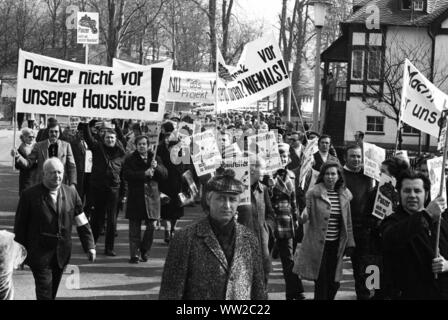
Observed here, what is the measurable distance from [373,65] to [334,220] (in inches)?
1225

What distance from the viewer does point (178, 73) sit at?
21109 mm

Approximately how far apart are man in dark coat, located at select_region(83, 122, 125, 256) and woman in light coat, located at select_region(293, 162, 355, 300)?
12.8 ft

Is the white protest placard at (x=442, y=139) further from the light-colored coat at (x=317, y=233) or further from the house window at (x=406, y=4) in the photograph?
the house window at (x=406, y=4)

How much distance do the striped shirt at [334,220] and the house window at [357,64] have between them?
106ft

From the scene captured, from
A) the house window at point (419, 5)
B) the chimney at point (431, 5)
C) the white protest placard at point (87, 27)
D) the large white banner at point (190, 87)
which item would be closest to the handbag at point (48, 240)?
the large white banner at point (190, 87)

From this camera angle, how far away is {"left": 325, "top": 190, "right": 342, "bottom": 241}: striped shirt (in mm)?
7586

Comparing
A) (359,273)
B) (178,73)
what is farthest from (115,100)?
(178,73)

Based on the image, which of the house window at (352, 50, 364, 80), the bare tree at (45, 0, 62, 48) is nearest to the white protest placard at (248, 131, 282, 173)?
the house window at (352, 50, 364, 80)

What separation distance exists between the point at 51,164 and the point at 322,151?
226 inches

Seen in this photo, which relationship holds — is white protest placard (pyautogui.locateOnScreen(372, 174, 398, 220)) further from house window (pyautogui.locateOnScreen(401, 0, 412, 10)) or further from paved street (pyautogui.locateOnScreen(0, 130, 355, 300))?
house window (pyautogui.locateOnScreen(401, 0, 412, 10))

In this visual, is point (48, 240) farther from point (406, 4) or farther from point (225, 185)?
point (406, 4)

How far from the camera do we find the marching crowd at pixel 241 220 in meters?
4.46

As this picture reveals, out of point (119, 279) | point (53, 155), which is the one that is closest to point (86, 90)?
point (53, 155)

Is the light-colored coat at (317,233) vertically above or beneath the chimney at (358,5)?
beneath
